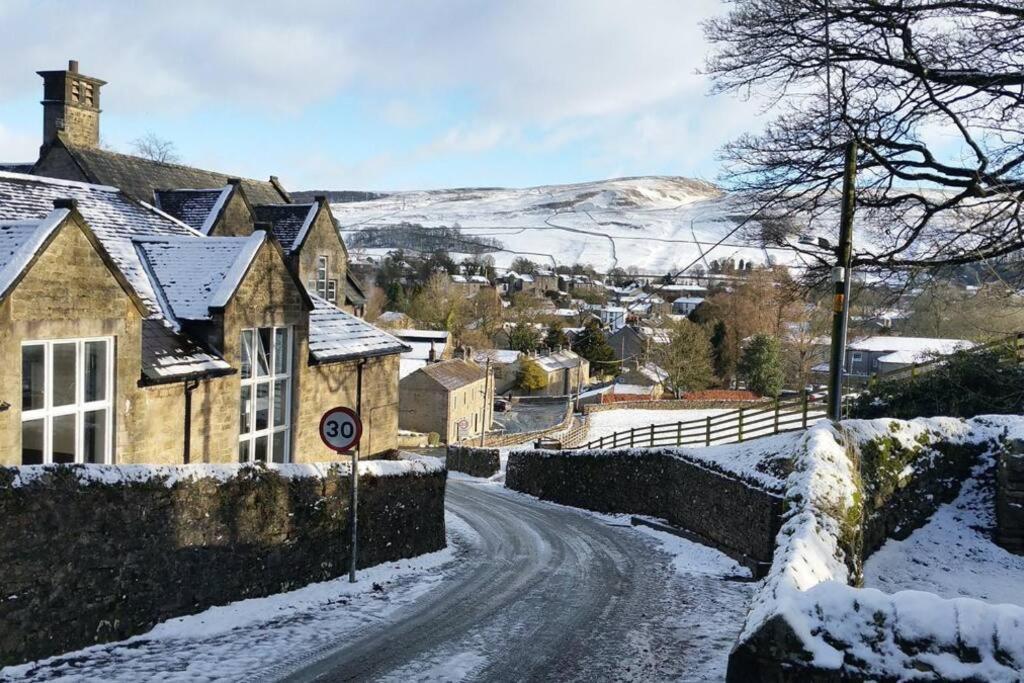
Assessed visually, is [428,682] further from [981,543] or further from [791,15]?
[791,15]

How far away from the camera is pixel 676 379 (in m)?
72.1

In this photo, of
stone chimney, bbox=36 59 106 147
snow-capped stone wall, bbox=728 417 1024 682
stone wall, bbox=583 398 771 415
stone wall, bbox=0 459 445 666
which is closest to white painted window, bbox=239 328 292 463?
stone wall, bbox=0 459 445 666

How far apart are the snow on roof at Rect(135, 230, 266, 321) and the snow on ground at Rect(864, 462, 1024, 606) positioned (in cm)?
1184

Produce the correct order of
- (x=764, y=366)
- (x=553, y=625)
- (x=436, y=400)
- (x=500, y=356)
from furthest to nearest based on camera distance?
(x=500, y=356) < (x=764, y=366) < (x=436, y=400) < (x=553, y=625)

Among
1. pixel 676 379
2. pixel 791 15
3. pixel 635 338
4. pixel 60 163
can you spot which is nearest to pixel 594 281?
pixel 635 338

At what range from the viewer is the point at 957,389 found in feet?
71.8

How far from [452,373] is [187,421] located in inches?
1768

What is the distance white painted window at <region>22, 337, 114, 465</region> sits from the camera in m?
12.1

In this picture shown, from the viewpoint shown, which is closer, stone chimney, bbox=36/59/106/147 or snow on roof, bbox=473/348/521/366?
stone chimney, bbox=36/59/106/147

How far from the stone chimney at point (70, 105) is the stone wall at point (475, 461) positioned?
19.6 meters

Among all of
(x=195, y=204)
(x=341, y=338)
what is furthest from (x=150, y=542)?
(x=195, y=204)

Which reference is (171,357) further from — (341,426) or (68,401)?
(341,426)

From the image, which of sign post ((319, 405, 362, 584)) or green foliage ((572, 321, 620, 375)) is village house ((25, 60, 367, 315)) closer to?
sign post ((319, 405, 362, 584))

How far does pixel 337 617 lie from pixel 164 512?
2.54m
